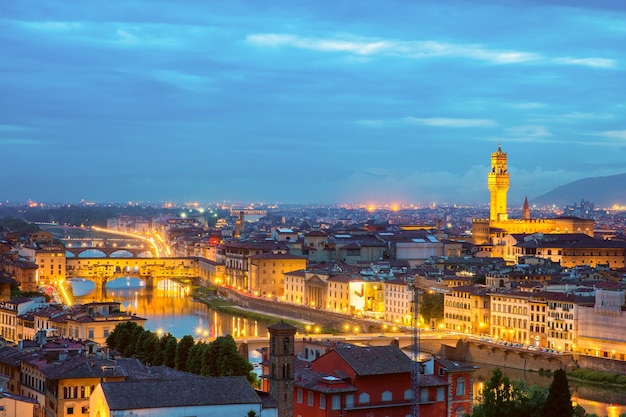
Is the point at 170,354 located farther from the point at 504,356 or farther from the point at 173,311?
the point at 173,311

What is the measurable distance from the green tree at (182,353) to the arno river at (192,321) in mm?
6158

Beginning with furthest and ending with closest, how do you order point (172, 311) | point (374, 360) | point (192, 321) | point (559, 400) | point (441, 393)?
1. point (172, 311)
2. point (192, 321)
3. point (441, 393)
4. point (374, 360)
5. point (559, 400)

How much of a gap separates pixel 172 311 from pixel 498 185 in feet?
99.5

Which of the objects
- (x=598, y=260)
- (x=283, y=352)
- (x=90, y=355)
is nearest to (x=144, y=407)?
(x=283, y=352)

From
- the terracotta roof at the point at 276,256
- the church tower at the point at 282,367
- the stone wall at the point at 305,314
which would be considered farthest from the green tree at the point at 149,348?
the terracotta roof at the point at 276,256

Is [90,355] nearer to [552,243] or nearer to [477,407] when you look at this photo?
[477,407]

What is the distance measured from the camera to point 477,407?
21.2 metres

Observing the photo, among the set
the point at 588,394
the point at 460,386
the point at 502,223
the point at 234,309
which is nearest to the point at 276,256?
the point at 234,309

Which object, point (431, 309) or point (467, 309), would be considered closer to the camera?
point (467, 309)

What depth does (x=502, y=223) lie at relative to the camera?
69.6 metres

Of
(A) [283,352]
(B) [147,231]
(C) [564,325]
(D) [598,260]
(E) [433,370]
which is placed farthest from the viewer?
(B) [147,231]

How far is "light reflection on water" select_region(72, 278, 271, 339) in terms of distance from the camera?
40188 mm

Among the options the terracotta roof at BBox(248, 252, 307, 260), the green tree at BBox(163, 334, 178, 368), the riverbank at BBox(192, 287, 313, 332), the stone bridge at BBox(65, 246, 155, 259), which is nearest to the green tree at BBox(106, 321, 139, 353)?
the green tree at BBox(163, 334, 178, 368)

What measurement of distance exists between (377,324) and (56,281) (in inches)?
839
